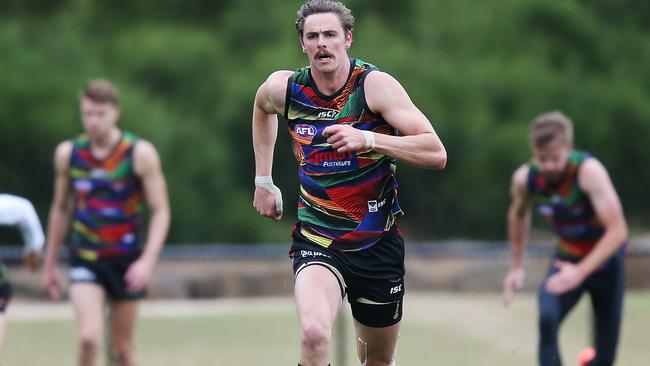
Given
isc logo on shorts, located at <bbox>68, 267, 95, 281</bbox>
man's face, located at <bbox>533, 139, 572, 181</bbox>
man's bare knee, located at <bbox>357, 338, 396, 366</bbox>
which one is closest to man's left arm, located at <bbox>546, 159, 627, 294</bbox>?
man's face, located at <bbox>533, 139, 572, 181</bbox>

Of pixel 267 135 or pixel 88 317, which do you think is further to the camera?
pixel 88 317

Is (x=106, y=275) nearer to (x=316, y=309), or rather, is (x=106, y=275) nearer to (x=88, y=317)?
(x=88, y=317)

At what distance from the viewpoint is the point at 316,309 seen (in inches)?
222

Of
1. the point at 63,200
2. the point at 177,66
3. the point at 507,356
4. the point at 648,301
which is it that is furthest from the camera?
the point at 177,66

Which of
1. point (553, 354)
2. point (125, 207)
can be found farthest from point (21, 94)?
point (553, 354)

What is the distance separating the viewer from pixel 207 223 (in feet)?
71.6

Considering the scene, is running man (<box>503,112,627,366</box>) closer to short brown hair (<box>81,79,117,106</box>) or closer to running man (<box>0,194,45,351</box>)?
short brown hair (<box>81,79,117,106</box>)

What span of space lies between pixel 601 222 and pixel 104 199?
3.45 metres

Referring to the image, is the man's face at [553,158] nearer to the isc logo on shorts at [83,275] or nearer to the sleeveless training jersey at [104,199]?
the sleeveless training jersey at [104,199]

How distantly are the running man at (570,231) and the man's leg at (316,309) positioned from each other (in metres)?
2.60

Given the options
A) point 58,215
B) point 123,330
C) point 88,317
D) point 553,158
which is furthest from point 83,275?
point 553,158

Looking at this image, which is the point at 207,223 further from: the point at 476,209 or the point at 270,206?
the point at 270,206

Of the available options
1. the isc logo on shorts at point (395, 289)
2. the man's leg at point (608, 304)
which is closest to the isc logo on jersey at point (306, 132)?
the isc logo on shorts at point (395, 289)

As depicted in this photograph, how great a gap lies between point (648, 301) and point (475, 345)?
3.31 metres
